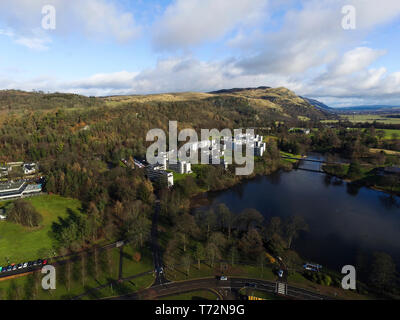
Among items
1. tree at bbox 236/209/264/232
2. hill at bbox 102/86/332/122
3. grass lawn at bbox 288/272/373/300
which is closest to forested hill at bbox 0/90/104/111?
hill at bbox 102/86/332/122

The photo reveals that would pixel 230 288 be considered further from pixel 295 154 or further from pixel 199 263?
pixel 295 154

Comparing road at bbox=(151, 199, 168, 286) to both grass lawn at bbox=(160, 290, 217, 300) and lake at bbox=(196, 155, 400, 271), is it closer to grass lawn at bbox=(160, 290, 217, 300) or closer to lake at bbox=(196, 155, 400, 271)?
grass lawn at bbox=(160, 290, 217, 300)

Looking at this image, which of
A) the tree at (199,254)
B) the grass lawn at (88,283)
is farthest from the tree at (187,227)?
the grass lawn at (88,283)

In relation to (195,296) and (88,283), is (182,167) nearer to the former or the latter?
(88,283)

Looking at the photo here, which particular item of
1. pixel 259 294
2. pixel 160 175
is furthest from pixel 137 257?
pixel 160 175

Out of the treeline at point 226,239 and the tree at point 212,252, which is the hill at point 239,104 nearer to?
the treeline at point 226,239
